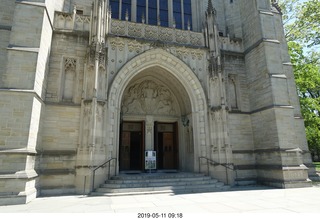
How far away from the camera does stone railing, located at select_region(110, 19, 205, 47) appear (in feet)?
37.0

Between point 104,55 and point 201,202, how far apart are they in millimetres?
7633

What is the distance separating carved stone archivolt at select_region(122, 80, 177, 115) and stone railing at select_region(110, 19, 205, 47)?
287 centimetres

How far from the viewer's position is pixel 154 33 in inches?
465

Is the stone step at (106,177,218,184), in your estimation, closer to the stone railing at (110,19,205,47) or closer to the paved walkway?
the paved walkway

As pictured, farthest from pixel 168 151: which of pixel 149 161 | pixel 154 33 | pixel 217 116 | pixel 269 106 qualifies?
pixel 154 33

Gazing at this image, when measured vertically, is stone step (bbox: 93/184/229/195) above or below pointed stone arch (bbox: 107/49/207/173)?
below

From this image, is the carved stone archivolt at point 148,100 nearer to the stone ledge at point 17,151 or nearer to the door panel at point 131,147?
the door panel at point 131,147

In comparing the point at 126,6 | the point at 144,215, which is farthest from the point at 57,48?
the point at 144,215

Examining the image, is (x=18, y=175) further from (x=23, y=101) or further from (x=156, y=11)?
(x=156, y=11)

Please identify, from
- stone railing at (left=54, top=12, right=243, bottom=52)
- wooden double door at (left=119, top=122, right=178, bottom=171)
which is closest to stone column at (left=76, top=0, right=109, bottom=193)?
stone railing at (left=54, top=12, right=243, bottom=52)

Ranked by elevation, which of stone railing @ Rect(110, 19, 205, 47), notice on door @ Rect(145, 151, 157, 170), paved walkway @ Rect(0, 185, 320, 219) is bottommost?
paved walkway @ Rect(0, 185, 320, 219)

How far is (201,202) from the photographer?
21.9ft

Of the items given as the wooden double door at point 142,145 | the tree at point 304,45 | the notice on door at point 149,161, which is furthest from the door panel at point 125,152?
the tree at point 304,45

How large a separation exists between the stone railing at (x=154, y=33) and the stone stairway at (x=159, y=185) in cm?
728
